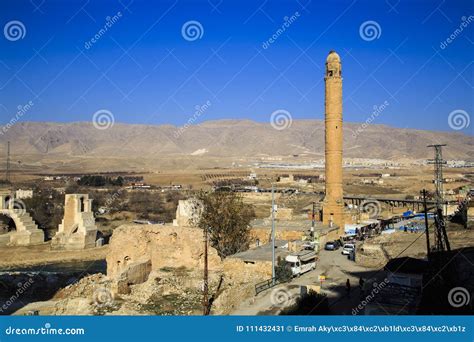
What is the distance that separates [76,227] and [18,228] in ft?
20.6

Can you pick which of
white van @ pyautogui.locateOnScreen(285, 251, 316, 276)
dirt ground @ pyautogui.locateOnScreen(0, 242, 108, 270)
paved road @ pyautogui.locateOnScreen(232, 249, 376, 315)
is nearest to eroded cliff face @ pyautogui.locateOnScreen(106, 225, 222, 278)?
white van @ pyautogui.locateOnScreen(285, 251, 316, 276)

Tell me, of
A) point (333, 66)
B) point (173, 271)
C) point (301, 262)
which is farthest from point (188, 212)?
point (333, 66)

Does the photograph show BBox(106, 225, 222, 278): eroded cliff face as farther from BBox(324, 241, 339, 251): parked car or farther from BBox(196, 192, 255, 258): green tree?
BBox(324, 241, 339, 251): parked car

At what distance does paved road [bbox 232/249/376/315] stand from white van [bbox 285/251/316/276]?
0.85 ft

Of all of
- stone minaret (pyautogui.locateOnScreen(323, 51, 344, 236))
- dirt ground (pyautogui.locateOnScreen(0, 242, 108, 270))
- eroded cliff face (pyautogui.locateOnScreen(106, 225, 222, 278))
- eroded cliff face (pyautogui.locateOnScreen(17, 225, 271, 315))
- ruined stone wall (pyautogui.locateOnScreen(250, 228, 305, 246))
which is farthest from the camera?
dirt ground (pyautogui.locateOnScreen(0, 242, 108, 270))

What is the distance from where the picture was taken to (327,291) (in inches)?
687

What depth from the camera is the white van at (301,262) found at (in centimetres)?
2020

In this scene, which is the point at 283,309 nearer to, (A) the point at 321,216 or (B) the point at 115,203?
(A) the point at 321,216

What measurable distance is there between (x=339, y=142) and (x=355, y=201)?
24411 millimetres

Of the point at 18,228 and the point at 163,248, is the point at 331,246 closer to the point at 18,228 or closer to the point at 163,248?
the point at 163,248

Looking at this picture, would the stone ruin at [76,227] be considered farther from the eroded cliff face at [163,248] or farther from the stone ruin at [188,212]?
the eroded cliff face at [163,248]

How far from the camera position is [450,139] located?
196250mm

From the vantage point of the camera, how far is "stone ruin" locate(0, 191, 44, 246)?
44.3m

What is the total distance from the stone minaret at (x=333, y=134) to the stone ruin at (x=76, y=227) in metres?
22.1
